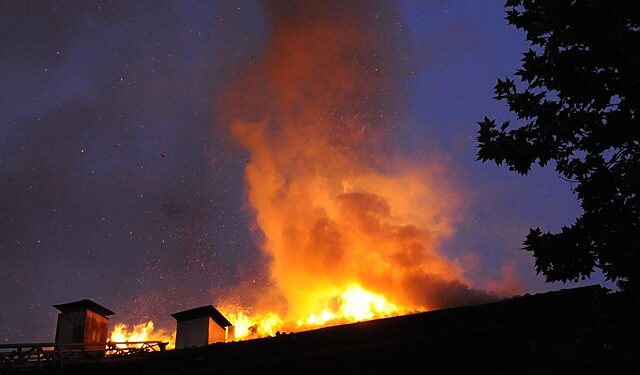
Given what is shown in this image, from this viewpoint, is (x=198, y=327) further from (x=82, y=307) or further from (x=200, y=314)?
(x=82, y=307)

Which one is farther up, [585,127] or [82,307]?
[82,307]

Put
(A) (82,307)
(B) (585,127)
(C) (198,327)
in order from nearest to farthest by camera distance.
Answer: (B) (585,127)
(C) (198,327)
(A) (82,307)

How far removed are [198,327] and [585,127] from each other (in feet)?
55.2

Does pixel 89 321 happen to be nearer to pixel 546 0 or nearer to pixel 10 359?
pixel 10 359

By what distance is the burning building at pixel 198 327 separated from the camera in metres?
19.5

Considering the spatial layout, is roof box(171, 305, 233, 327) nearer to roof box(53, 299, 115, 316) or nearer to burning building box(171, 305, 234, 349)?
burning building box(171, 305, 234, 349)

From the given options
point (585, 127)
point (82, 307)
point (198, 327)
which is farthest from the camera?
point (82, 307)

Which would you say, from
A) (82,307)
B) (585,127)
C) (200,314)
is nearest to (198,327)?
(200,314)

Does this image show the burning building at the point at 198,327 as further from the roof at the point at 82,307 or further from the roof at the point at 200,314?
the roof at the point at 82,307

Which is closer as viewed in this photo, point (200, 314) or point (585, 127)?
point (585, 127)

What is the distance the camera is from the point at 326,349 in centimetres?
702

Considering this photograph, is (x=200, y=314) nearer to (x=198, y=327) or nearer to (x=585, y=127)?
(x=198, y=327)

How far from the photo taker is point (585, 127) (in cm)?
659

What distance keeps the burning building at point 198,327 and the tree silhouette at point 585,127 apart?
50.9 ft
